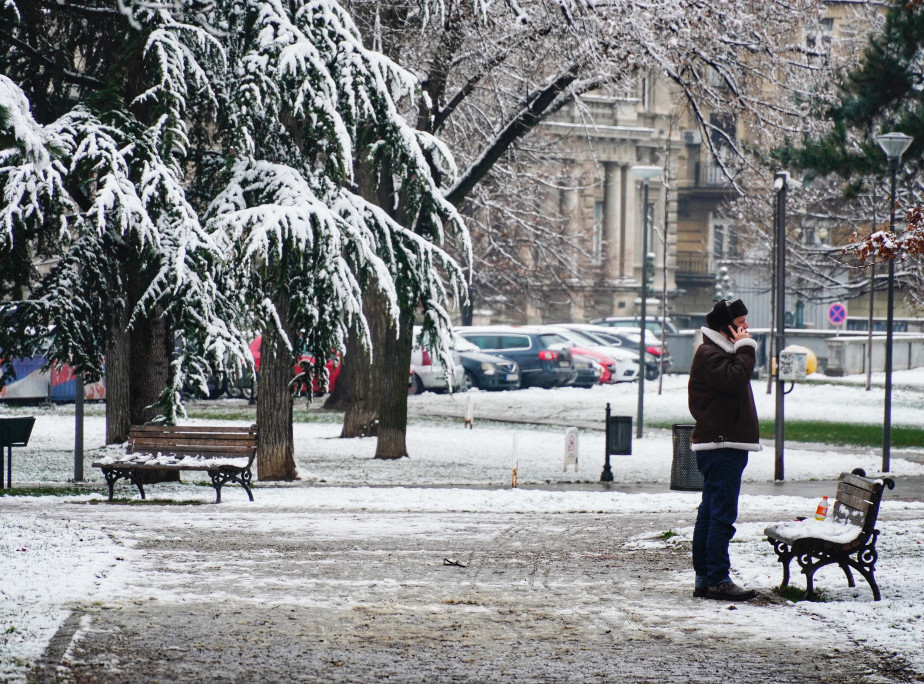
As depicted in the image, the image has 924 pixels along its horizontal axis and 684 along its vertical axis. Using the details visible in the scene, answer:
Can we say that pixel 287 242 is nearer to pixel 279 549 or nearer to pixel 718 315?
pixel 279 549

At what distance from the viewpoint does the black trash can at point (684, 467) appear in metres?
15.6

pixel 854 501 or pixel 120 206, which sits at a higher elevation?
pixel 120 206

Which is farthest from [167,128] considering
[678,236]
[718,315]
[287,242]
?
[678,236]

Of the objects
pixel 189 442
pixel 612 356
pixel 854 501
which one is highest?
pixel 612 356

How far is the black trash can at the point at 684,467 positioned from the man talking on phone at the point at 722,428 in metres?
7.57

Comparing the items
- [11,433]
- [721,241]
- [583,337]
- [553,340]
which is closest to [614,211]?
[721,241]

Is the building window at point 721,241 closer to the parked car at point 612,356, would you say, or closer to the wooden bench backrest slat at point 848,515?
the parked car at point 612,356

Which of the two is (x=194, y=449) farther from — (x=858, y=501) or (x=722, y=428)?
(x=858, y=501)

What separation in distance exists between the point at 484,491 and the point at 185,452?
326 centimetres

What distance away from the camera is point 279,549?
10109 mm

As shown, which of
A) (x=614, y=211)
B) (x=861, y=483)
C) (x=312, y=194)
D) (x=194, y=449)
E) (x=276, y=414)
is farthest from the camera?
(x=614, y=211)

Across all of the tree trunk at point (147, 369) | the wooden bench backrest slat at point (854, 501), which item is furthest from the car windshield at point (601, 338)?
the wooden bench backrest slat at point (854, 501)

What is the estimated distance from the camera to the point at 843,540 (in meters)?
8.03

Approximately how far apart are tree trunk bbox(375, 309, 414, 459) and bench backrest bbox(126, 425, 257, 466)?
506cm
